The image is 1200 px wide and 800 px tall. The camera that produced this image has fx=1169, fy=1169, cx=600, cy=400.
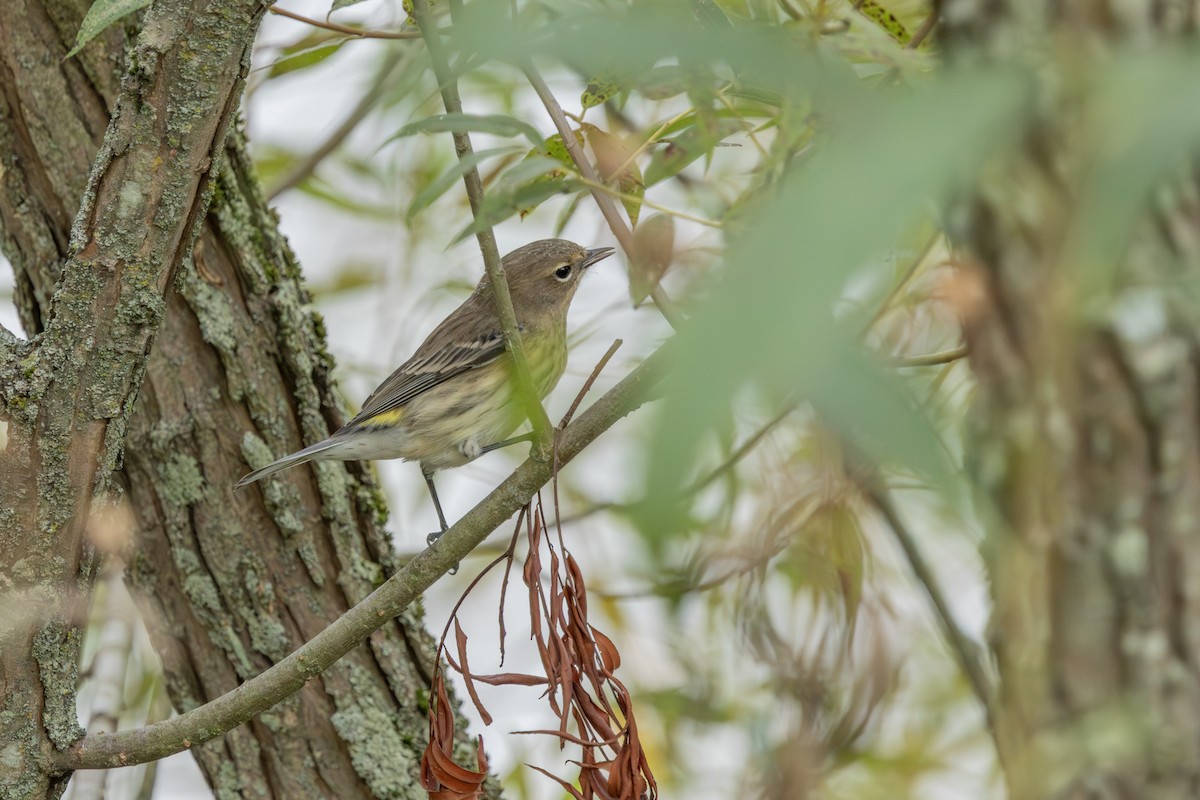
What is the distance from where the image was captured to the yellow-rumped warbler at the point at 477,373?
13.9ft

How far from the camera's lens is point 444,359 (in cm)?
450

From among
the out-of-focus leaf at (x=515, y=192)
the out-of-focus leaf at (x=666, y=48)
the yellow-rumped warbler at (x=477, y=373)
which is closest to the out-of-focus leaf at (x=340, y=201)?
the yellow-rumped warbler at (x=477, y=373)

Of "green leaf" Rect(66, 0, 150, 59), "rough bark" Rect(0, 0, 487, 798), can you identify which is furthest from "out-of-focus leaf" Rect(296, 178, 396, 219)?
"green leaf" Rect(66, 0, 150, 59)

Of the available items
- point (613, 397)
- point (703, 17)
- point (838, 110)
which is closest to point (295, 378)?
point (613, 397)

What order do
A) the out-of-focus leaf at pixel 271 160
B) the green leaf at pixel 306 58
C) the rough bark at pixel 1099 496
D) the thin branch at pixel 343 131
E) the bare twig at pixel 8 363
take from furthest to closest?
the out-of-focus leaf at pixel 271 160, the thin branch at pixel 343 131, the green leaf at pixel 306 58, the bare twig at pixel 8 363, the rough bark at pixel 1099 496

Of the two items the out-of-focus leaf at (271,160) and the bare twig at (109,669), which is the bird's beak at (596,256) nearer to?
the out-of-focus leaf at (271,160)

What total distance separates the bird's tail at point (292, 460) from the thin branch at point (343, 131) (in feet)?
4.06

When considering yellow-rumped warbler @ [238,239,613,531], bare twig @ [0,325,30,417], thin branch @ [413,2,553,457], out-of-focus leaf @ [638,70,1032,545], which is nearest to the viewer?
out-of-focus leaf @ [638,70,1032,545]

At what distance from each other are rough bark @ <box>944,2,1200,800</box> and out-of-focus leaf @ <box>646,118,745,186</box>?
2.91ft

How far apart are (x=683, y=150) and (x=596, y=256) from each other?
255cm

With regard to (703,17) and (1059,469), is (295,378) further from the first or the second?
(1059,469)

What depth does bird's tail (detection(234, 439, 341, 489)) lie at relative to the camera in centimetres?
305

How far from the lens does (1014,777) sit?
1046 mm

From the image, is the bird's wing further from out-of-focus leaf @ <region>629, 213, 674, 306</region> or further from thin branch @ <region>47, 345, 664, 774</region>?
out-of-focus leaf @ <region>629, 213, 674, 306</region>
